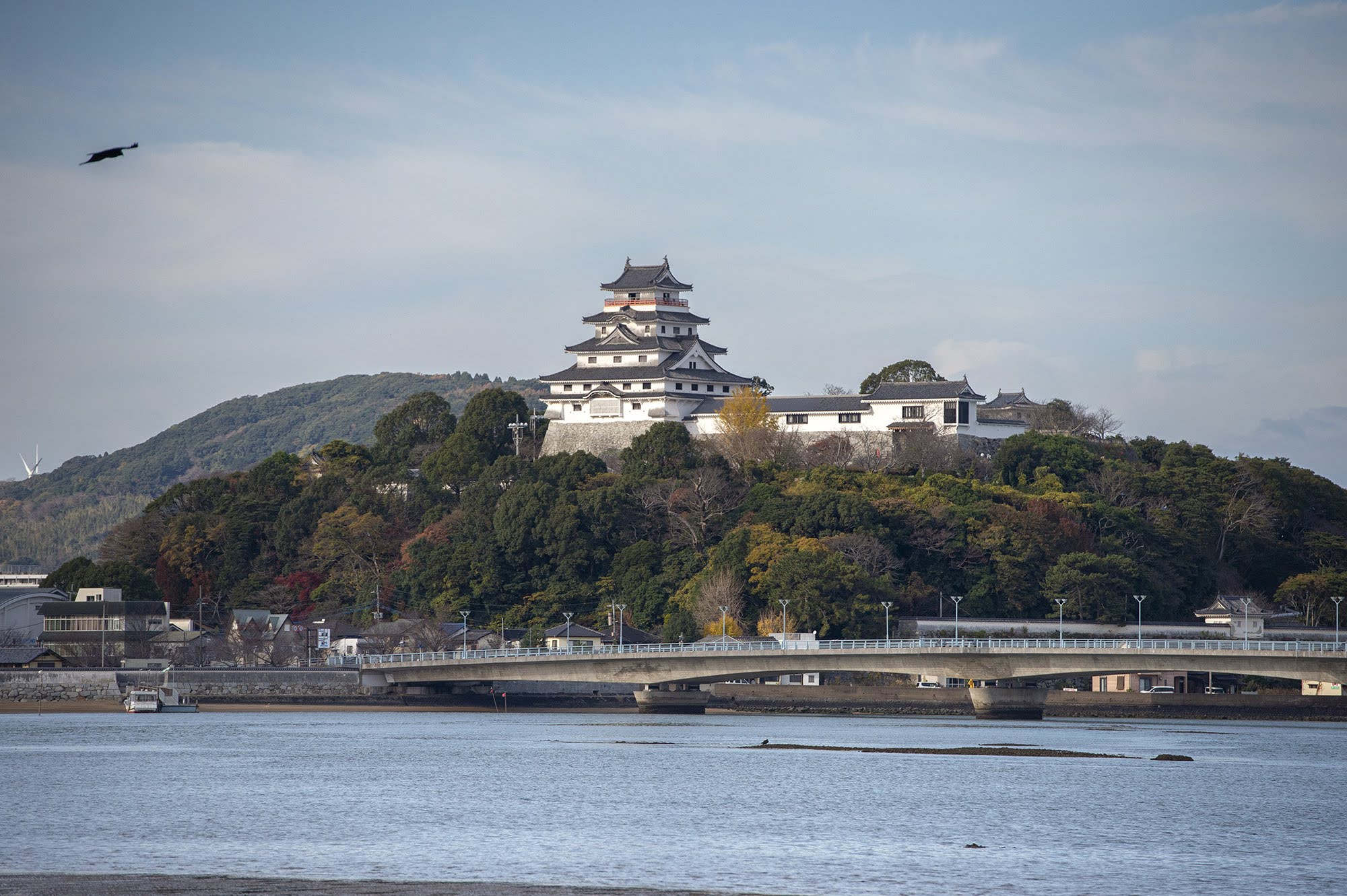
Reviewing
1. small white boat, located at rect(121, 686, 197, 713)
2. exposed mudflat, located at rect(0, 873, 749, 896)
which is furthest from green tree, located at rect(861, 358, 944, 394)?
exposed mudflat, located at rect(0, 873, 749, 896)

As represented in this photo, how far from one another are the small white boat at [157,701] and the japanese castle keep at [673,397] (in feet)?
92.7

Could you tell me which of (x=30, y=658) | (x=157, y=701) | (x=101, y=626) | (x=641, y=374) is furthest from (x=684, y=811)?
(x=641, y=374)

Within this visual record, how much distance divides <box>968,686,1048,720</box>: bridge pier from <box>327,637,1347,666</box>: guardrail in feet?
6.19

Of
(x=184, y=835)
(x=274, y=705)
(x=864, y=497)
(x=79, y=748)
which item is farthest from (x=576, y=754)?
(x=864, y=497)

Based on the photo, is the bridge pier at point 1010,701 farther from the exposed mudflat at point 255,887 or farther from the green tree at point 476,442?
the exposed mudflat at point 255,887

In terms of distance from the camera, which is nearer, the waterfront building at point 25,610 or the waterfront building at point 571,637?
the waterfront building at point 571,637

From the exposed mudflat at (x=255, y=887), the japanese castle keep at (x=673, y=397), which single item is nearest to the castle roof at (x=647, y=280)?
the japanese castle keep at (x=673, y=397)

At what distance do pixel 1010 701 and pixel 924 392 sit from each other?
91.1ft

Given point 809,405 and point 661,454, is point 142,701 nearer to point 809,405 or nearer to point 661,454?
point 661,454

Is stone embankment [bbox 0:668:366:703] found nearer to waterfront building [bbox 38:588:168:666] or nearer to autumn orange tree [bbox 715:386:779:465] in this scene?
waterfront building [bbox 38:588:168:666]

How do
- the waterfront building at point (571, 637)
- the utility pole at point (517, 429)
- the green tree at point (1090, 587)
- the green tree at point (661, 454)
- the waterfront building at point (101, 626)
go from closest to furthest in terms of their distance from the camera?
the waterfront building at point (571, 637) < the green tree at point (1090, 587) < the waterfront building at point (101, 626) < the green tree at point (661, 454) < the utility pole at point (517, 429)

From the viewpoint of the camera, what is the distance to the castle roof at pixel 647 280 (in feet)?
336

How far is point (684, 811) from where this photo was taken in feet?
120

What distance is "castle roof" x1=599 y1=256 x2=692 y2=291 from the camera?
10256 cm
